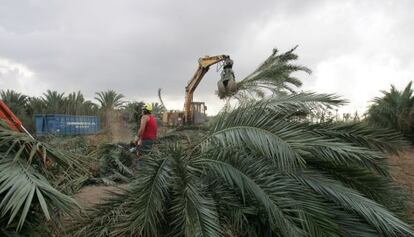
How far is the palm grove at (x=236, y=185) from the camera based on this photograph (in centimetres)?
544

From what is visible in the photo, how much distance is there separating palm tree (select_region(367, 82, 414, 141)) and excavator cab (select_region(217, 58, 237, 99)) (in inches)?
166

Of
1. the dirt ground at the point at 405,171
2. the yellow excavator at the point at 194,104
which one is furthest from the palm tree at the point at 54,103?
the dirt ground at the point at 405,171

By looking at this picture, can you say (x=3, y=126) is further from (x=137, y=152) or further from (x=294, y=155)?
(x=137, y=152)

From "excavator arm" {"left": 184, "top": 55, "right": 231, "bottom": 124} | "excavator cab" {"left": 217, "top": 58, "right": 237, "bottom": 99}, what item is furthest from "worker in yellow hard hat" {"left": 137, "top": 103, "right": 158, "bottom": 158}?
"excavator arm" {"left": 184, "top": 55, "right": 231, "bottom": 124}

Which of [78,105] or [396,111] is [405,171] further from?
[78,105]

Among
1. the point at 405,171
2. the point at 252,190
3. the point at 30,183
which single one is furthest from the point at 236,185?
the point at 405,171

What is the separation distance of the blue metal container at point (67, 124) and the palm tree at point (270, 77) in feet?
41.7

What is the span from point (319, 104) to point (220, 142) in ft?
6.38

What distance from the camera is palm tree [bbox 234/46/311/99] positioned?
40.9ft

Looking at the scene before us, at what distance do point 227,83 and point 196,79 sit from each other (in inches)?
184

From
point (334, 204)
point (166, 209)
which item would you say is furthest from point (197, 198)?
point (334, 204)

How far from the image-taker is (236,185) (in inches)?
245

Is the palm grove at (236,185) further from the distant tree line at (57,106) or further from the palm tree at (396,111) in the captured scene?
the distant tree line at (57,106)

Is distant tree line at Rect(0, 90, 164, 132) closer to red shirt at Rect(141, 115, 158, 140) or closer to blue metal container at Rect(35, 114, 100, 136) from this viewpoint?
blue metal container at Rect(35, 114, 100, 136)
